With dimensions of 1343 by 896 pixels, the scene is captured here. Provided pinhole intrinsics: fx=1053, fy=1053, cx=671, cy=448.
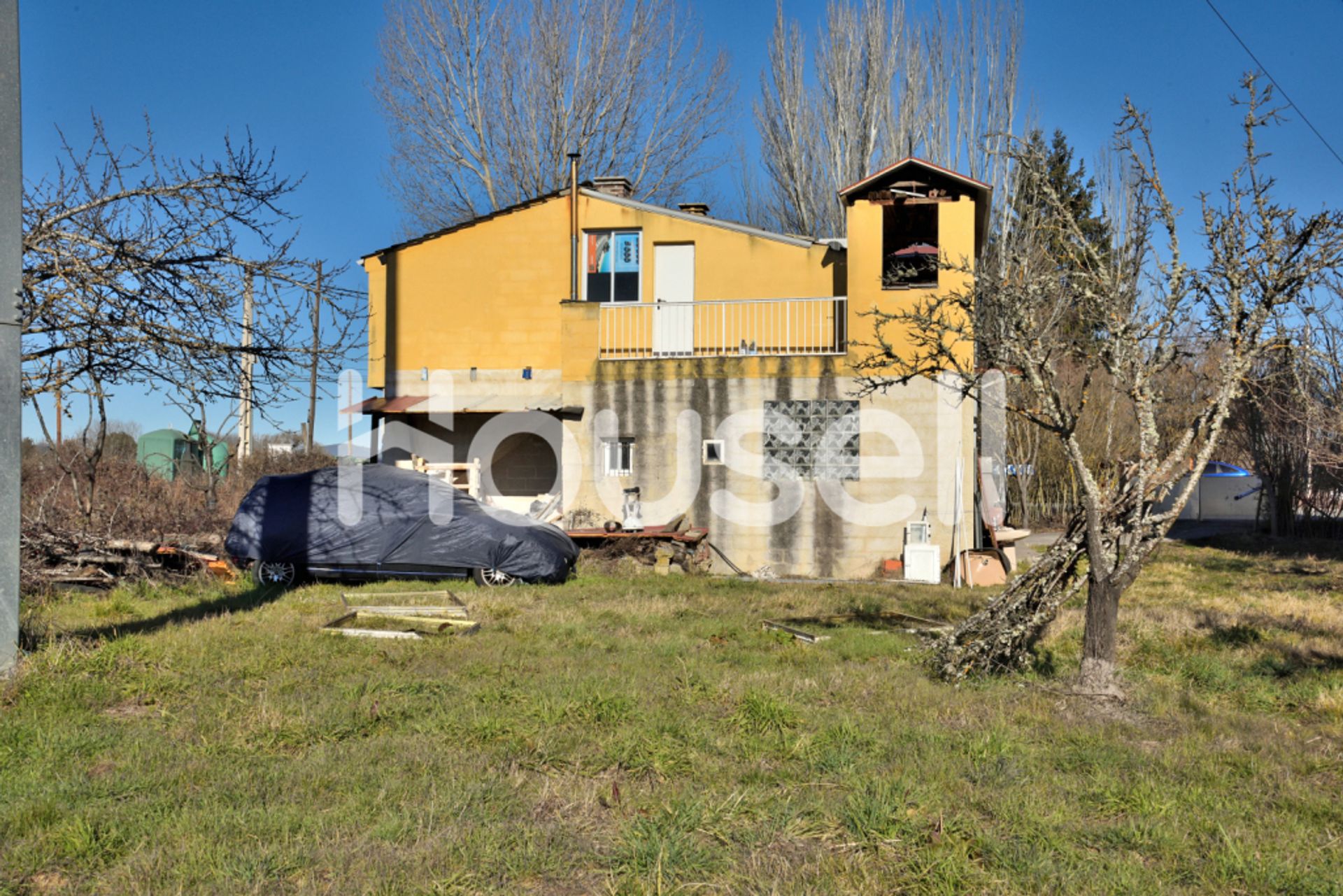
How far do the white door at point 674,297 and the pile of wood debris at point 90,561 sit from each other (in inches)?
313

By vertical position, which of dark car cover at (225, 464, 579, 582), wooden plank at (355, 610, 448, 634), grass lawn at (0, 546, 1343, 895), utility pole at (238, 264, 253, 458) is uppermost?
utility pole at (238, 264, 253, 458)

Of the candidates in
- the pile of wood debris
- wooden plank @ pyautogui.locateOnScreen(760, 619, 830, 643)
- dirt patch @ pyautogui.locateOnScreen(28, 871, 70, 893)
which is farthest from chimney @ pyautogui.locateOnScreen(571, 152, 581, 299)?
dirt patch @ pyautogui.locateOnScreen(28, 871, 70, 893)

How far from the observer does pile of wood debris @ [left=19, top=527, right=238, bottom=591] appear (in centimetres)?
1149

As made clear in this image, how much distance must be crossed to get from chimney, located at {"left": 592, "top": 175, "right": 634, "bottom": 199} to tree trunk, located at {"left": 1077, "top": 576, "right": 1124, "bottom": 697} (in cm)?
1397

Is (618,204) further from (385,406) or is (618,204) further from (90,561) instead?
(90,561)

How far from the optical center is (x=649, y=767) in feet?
17.7

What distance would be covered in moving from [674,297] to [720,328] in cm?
135

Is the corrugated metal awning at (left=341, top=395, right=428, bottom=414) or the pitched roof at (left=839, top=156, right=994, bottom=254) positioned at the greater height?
the pitched roof at (left=839, top=156, right=994, bottom=254)

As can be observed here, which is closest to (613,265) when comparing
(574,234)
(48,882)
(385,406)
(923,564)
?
(574,234)

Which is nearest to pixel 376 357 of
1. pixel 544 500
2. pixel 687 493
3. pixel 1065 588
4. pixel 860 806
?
pixel 544 500

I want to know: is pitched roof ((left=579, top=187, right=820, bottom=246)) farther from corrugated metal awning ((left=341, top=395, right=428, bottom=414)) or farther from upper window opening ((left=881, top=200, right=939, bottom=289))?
corrugated metal awning ((left=341, top=395, right=428, bottom=414))

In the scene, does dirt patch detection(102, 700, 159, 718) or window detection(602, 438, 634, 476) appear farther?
window detection(602, 438, 634, 476)

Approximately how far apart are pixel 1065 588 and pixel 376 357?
1389cm

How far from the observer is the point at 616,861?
166 inches
